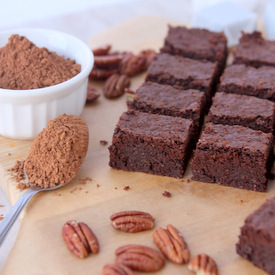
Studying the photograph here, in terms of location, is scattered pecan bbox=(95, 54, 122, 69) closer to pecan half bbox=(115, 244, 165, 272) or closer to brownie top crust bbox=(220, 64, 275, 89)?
brownie top crust bbox=(220, 64, 275, 89)

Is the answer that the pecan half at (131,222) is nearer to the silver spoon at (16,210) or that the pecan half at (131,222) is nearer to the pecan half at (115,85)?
the silver spoon at (16,210)

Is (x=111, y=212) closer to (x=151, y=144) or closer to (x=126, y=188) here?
(x=126, y=188)

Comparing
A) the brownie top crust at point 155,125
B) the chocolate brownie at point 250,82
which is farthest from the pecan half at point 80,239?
the chocolate brownie at point 250,82

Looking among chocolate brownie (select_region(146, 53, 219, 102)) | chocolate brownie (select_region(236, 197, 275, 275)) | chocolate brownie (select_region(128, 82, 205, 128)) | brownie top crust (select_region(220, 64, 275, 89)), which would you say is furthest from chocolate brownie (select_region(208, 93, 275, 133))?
chocolate brownie (select_region(236, 197, 275, 275))

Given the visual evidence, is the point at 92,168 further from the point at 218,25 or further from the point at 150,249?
the point at 218,25

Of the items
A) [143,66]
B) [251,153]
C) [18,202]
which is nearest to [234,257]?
[251,153]

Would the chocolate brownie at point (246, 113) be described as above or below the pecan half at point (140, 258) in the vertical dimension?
above
